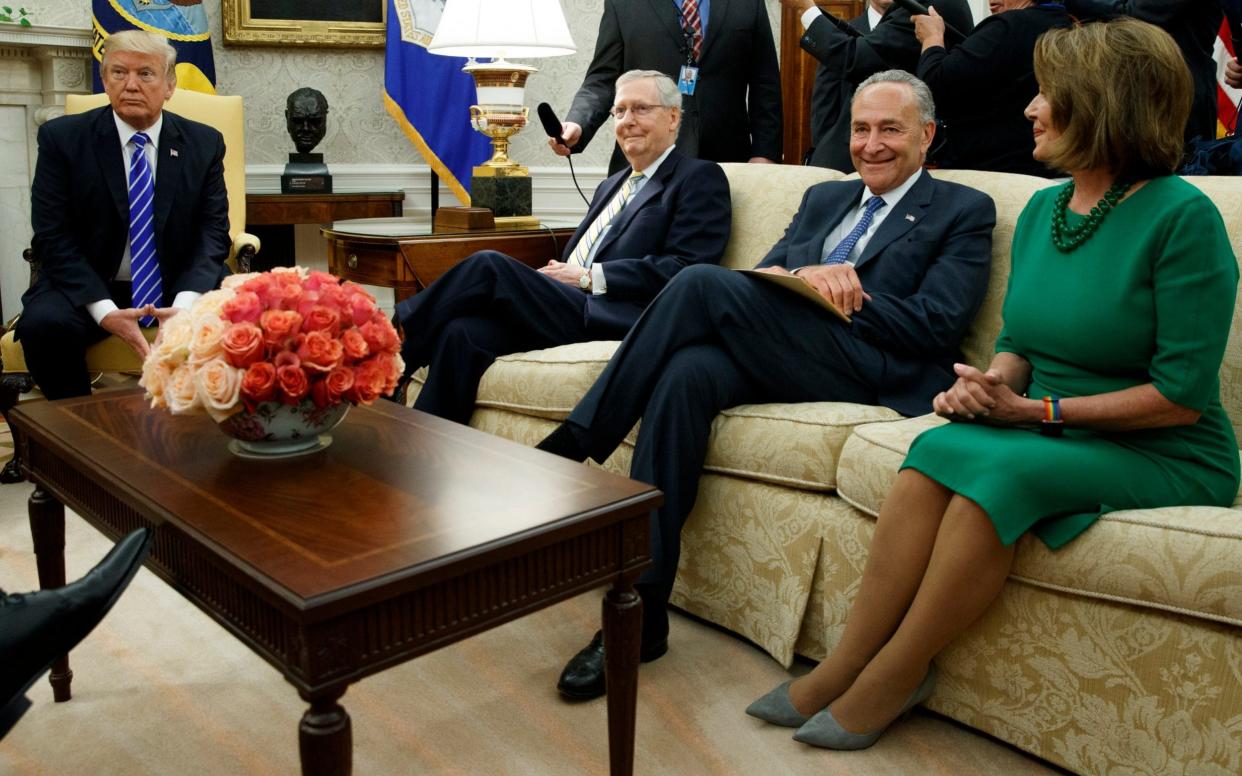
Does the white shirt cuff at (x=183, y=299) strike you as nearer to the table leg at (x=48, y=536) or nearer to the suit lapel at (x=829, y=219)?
the table leg at (x=48, y=536)

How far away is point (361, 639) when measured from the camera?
4.16 feet

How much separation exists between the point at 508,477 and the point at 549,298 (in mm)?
1304

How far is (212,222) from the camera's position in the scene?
3.29 metres

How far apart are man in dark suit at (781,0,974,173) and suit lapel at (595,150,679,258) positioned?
21.4 inches

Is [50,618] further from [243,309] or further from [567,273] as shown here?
[567,273]

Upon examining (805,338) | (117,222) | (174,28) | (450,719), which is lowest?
(450,719)

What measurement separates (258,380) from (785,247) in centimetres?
150

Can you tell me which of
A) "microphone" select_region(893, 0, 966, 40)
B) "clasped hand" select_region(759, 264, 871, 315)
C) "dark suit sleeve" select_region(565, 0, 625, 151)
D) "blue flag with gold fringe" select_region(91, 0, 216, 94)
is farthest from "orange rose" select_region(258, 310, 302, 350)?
"blue flag with gold fringe" select_region(91, 0, 216, 94)

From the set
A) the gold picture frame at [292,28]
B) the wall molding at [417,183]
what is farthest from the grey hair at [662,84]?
the gold picture frame at [292,28]

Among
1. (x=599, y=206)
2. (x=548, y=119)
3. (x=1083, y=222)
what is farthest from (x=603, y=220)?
(x=1083, y=222)

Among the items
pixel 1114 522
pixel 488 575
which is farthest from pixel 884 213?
pixel 488 575

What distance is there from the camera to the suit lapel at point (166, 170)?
10.4ft

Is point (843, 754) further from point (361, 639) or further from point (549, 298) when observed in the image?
point (549, 298)

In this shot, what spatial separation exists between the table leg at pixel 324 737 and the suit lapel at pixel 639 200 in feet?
6.66
